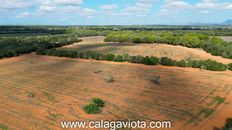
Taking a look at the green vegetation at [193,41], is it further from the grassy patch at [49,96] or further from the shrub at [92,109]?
the shrub at [92,109]

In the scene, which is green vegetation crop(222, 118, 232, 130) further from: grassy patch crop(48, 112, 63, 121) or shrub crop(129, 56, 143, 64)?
shrub crop(129, 56, 143, 64)

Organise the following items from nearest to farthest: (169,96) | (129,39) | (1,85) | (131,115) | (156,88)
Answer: (131,115), (169,96), (156,88), (1,85), (129,39)

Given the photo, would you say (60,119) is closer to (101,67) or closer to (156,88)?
(156,88)

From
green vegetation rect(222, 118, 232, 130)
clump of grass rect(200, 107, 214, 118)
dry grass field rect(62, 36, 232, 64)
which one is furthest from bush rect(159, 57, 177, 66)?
green vegetation rect(222, 118, 232, 130)

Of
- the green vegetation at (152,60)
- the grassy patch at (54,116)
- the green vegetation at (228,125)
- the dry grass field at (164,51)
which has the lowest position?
the grassy patch at (54,116)

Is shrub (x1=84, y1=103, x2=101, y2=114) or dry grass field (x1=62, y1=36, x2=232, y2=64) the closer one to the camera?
shrub (x1=84, y1=103, x2=101, y2=114)

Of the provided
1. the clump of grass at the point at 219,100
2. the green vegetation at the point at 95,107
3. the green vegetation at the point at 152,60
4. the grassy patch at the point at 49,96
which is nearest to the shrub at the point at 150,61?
the green vegetation at the point at 152,60

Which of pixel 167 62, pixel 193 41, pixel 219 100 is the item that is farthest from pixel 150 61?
pixel 193 41

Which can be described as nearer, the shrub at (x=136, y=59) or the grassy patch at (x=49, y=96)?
the grassy patch at (x=49, y=96)

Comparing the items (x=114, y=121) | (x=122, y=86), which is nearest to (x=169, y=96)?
(x=122, y=86)
